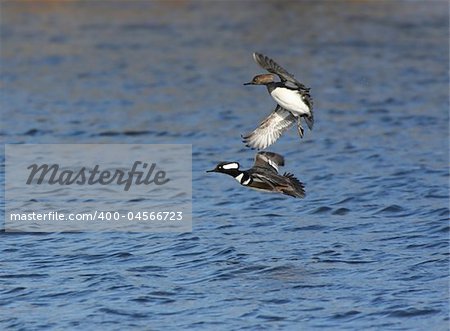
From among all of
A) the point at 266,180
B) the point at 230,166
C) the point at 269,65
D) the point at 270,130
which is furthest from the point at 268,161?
the point at 269,65

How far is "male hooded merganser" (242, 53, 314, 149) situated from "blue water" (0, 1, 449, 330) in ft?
3.20

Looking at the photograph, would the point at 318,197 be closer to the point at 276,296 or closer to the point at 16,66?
the point at 276,296

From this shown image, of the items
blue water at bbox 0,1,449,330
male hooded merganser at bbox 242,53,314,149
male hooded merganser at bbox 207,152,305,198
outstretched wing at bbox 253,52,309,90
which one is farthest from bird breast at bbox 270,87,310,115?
blue water at bbox 0,1,449,330

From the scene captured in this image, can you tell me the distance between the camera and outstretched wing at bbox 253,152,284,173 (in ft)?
31.9

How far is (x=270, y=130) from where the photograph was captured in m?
9.84

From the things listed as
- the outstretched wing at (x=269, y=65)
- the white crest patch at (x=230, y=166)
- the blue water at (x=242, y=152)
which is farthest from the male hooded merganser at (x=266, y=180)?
the outstretched wing at (x=269, y=65)

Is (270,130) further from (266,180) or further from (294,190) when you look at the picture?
(294,190)

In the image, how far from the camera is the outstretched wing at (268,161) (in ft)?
31.9

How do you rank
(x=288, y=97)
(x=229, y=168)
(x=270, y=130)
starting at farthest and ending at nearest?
(x=270, y=130), (x=229, y=168), (x=288, y=97)

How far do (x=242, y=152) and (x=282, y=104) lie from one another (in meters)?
4.68

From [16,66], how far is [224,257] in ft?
39.8

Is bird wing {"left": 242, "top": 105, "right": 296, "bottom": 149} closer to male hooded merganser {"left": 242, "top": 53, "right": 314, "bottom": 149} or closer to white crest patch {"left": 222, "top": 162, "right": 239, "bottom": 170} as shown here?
male hooded merganser {"left": 242, "top": 53, "right": 314, "bottom": 149}

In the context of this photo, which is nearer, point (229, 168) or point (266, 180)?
point (266, 180)

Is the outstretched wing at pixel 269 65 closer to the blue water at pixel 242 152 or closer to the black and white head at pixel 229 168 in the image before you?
the black and white head at pixel 229 168
